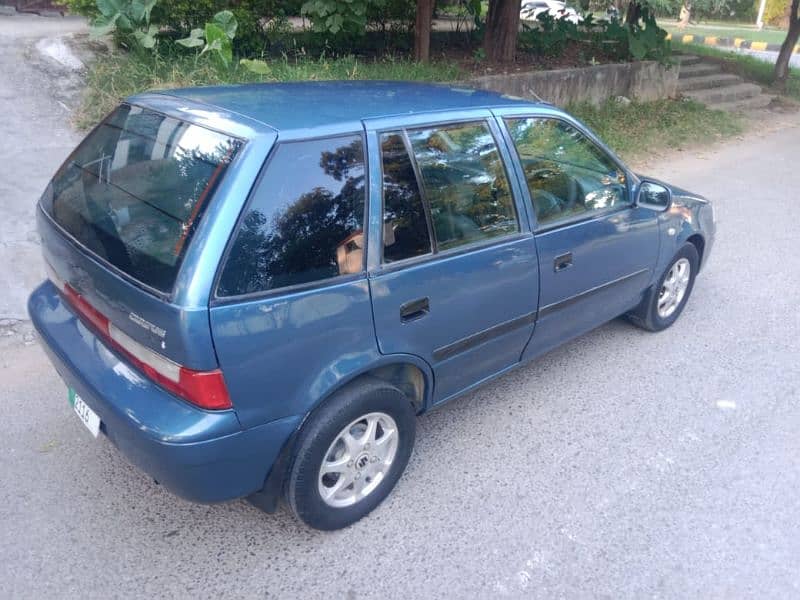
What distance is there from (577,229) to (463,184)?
0.81 m

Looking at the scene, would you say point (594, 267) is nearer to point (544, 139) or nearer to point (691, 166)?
point (544, 139)

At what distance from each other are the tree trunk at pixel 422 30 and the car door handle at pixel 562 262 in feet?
22.9

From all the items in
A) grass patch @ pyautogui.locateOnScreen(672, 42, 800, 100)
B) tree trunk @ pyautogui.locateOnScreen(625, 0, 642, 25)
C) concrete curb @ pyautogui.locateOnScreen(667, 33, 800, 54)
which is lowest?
concrete curb @ pyautogui.locateOnScreen(667, 33, 800, 54)

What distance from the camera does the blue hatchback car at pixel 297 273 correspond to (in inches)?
90.4

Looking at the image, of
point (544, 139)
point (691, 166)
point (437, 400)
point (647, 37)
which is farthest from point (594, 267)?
point (647, 37)

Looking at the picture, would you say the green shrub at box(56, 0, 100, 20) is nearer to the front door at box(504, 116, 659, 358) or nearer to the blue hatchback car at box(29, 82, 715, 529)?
the blue hatchback car at box(29, 82, 715, 529)

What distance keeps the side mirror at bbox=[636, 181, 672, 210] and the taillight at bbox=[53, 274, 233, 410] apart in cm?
279

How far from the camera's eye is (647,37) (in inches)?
466

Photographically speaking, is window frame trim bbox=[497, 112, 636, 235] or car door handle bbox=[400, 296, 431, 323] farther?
window frame trim bbox=[497, 112, 636, 235]

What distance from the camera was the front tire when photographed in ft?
8.41

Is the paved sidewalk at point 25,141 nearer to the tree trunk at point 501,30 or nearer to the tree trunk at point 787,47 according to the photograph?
the tree trunk at point 501,30

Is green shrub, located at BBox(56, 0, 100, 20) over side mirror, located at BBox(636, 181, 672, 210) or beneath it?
over

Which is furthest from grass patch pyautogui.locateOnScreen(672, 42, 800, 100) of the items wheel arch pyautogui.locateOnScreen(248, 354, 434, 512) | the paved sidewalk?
wheel arch pyautogui.locateOnScreen(248, 354, 434, 512)

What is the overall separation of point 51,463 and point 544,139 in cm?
292
